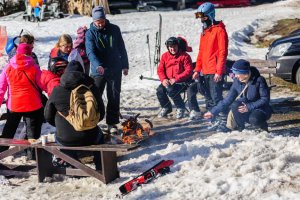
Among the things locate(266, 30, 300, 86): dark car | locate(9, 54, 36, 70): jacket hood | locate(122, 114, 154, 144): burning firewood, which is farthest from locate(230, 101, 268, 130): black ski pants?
locate(266, 30, 300, 86): dark car

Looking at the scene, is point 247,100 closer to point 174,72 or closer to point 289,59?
point 174,72

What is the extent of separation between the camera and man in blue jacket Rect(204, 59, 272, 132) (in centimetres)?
718

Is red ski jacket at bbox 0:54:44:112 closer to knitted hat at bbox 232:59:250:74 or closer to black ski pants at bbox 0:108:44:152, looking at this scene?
black ski pants at bbox 0:108:44:152

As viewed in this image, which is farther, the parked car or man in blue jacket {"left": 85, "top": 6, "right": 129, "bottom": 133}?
the parked car

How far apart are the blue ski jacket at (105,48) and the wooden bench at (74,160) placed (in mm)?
1974

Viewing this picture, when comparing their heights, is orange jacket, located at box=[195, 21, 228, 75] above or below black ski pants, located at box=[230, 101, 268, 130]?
above

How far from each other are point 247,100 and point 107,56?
236cm

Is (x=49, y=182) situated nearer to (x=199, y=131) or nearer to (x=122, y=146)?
(x=122, y=146)

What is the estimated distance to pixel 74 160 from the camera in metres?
6.13

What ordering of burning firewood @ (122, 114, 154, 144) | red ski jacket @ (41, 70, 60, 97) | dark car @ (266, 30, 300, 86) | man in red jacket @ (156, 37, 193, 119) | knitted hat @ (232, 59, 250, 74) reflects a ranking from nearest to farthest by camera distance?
red ski jacket @ (41, 70, 60, 97), knitted hat @ (232, 59, 250, 74), burning firewood @ (122, 114, 154, 144), man in red jacket @ (156, 37, 193, 119), dark car @ (266, 30, 300, 86)

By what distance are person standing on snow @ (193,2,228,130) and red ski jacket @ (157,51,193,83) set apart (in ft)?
1.92

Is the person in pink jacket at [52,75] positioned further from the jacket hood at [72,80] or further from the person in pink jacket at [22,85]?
the jacket hood at [72,80]

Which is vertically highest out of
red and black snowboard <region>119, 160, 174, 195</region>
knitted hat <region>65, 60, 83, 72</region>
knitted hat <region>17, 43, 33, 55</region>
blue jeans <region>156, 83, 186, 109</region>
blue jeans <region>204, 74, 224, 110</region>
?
knitted hat <region>17, 43, 33, 55</region>

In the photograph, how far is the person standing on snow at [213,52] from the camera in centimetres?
790
